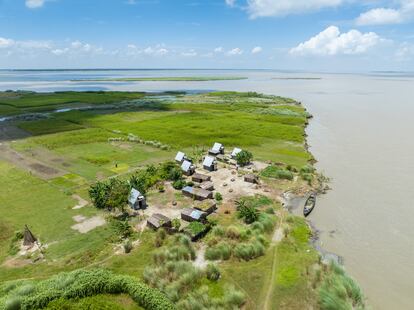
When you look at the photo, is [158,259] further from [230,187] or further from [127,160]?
[127,160]

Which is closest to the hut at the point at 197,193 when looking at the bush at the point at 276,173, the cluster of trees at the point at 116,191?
the cluster of trees at the point at 116,191

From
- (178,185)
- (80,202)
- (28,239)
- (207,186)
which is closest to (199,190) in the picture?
(207,186)

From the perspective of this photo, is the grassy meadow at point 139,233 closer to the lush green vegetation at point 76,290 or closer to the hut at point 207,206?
the lush green vegetation at point 76,290

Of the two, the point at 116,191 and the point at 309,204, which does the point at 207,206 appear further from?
the point at 309,204

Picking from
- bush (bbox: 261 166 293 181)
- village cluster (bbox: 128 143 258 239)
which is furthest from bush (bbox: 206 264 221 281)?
bush (bbox: 261 166 293 181)

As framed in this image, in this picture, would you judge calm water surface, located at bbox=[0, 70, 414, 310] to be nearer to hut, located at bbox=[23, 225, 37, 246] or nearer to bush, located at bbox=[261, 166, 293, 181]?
bush, located at bbox=[261, 166, 293, 181]
